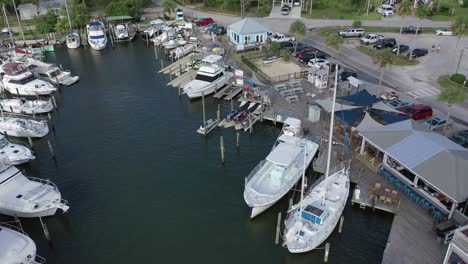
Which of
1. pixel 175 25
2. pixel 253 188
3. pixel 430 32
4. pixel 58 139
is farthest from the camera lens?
pixel 175 25

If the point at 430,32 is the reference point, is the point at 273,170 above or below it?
below

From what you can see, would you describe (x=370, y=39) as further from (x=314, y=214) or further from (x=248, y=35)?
(x=314, y=214)

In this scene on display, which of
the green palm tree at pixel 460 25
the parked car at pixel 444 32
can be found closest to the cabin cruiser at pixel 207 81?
the green palm tree at pixel 460 25

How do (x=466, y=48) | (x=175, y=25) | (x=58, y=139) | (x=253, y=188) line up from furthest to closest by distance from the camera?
(x=175, y=25), (x=466, y=48), (x=58, y=139), (x=253, y=188)

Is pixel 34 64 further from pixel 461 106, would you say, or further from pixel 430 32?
pixel 430 32

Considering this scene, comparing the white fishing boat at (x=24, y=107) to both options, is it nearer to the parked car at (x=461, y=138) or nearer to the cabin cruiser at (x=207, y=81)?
the cabin cruiser at (x=207, y=81)

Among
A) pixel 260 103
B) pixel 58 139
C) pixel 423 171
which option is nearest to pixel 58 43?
pixel 58 139

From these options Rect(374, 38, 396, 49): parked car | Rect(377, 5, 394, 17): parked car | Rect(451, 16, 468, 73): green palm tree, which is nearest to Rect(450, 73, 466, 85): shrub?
Rect(451, 16, 468, 73): green palm tree
